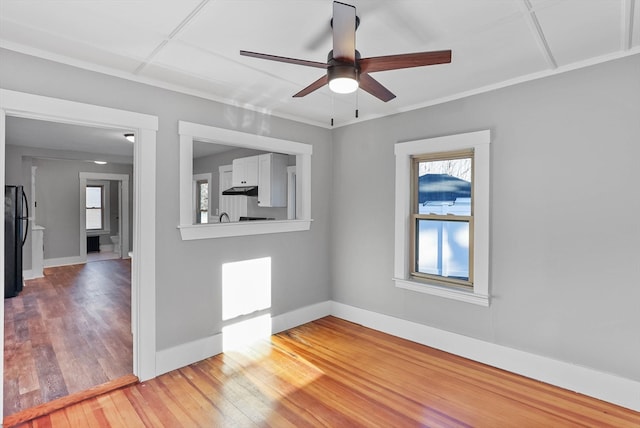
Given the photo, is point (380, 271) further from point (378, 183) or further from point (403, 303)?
point (378, 183)

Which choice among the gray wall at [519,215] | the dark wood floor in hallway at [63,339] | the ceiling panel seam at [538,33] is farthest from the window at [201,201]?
the ceiling panel seam at [538,33]

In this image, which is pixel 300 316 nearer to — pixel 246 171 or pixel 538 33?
pixel 246 171

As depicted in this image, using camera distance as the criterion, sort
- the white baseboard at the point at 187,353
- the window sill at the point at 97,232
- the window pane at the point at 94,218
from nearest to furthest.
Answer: the white baseboard at the point at 187,353 < the window sill at the point at 97,232 < the window pane at the point at 94,218

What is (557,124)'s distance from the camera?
2631mm

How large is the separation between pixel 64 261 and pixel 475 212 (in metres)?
8.78

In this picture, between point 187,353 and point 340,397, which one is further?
point 187,353

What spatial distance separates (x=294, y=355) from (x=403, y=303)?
130 cm

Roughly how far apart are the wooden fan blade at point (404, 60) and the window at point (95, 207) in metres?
10.8

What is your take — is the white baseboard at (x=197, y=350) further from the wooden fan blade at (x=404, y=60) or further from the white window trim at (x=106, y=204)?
the white window trim at (x=106, y=204)

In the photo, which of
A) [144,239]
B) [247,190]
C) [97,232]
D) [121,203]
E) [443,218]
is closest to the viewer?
[144,239]

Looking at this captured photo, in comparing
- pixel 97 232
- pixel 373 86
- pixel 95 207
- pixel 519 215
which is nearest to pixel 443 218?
pixel 519 215

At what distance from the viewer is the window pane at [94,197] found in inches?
396

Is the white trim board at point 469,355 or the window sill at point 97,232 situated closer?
the white trim board at point 469,355

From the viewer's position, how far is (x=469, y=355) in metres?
3.11
